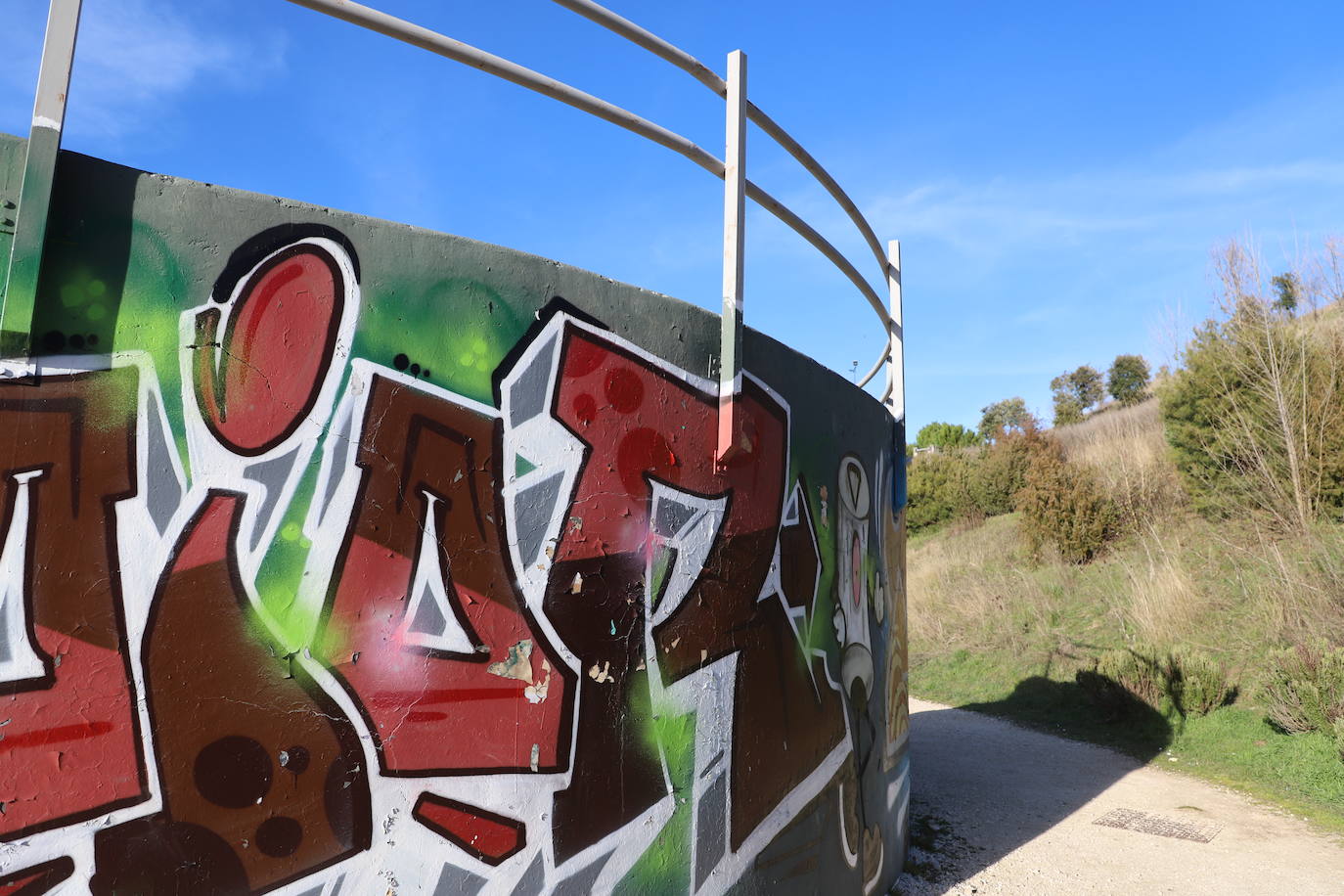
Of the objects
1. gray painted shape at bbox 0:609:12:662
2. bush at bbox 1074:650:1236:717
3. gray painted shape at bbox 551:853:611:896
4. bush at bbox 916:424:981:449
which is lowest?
bush at bbox 1074:650:1236:717

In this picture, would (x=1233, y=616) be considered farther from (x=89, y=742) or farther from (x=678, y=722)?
(x=89, y=742)

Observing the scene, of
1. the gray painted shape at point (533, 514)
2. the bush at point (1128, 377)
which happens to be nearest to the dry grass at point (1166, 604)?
the gray painted shape at point (533, 514)

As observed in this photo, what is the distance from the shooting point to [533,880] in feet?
8.53

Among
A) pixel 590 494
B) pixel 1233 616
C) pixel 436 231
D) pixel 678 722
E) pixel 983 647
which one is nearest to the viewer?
pixel 436 231

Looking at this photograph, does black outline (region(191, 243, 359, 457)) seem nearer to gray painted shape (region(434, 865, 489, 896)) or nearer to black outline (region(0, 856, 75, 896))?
black outline (region(0, 856, 75, 896))

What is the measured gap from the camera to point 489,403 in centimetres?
262

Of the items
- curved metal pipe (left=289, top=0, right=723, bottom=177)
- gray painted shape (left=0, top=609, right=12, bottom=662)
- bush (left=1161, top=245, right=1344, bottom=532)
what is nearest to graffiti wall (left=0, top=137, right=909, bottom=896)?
gray painted shape (left=0, top=609, right=12, bottom=662)

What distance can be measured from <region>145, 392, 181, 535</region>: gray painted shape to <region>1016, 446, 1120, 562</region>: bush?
19.2 meters

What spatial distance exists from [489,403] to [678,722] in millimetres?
1351

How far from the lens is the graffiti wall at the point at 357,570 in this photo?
197cm

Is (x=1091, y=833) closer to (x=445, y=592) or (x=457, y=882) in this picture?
(x=457, y=882)

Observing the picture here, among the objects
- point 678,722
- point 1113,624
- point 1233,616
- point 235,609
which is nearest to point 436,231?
point 235,609

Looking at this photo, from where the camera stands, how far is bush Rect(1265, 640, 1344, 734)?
335 inches

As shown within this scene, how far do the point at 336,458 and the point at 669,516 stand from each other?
1.22m
